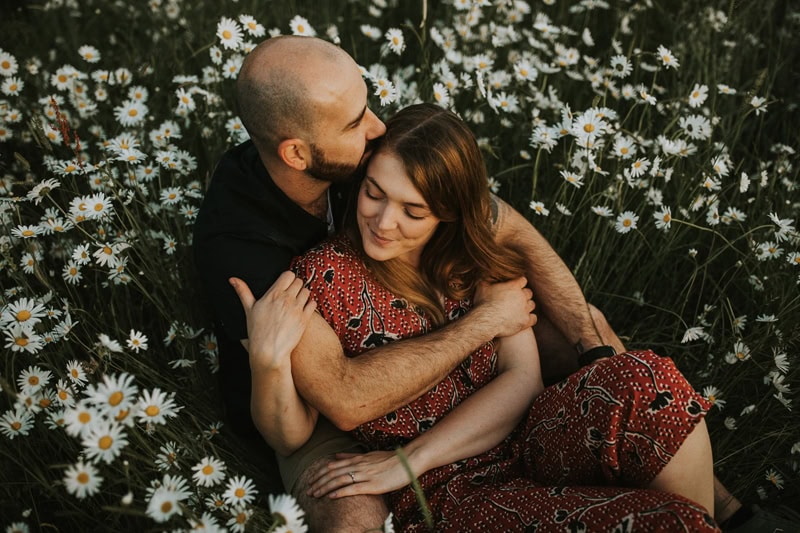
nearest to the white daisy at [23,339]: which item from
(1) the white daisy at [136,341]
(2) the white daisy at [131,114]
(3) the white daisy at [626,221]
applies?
(1) the white daisy at [136,341]

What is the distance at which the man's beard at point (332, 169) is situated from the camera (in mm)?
2246

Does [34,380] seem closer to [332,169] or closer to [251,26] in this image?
[332,169]

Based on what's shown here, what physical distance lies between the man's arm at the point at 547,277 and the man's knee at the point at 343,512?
3.75ft

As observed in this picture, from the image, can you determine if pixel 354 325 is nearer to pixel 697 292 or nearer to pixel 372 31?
pixel 697 292

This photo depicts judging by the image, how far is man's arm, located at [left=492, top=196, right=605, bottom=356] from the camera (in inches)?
107

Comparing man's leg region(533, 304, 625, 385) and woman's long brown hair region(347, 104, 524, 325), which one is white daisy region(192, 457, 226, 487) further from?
man's leg region(533, 304, 625, 385)

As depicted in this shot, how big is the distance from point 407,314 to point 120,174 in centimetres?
169

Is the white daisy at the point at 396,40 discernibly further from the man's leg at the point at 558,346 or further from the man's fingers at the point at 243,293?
the man's fingers at the point at 243,293

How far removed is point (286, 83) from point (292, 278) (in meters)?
0.69

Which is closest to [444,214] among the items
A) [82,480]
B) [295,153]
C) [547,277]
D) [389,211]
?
[389,211]

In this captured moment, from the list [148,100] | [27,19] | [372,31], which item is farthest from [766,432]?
[27,19]

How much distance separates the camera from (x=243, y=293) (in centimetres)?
201

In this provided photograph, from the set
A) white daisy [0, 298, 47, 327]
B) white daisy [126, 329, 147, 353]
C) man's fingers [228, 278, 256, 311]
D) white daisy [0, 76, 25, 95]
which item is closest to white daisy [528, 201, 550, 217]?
man's fingers [228, 278, 256, 311]

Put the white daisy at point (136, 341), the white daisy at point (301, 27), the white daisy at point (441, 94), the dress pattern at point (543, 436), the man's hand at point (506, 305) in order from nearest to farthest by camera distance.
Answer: the dress pattern at point (543, 436) → the white daisy at point (136, 341) → the man's hand at point (506, 305) → the white daisy at point (441, 94) → the white daisy at point (301, 27)
